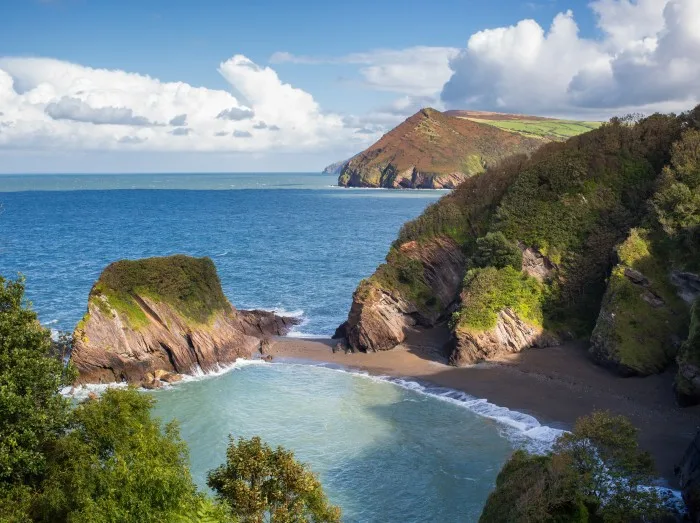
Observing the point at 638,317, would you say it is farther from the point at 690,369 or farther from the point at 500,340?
the point at 500,340

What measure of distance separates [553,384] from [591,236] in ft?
46.1

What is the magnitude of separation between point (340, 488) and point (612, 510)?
40.2ft

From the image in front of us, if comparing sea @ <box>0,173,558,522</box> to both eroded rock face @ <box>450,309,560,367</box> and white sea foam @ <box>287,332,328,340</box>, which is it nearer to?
white sea foam @ <box>287,332,328,340</box>

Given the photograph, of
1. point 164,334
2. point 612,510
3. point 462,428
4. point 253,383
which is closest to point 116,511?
point 612,510

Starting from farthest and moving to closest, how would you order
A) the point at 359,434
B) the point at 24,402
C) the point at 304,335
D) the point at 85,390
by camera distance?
the point at 304,335 < the point at 85,390 < the point at 359,434 < the point at 24,402

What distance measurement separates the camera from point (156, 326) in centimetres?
4438

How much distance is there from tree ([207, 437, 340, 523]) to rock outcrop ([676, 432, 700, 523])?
1368cm

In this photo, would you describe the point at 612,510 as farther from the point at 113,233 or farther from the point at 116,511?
the point at 113,233

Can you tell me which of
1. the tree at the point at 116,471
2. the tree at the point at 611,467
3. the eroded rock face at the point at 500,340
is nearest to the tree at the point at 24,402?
the tree at the point at 116,471

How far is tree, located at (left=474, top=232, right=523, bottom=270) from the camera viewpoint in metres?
46.6

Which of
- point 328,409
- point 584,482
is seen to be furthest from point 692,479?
point 328,409

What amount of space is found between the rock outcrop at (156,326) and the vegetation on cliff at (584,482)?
2762 cm

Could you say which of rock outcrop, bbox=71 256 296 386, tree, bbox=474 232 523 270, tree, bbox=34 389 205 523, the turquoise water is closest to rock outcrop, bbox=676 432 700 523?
the turquoise water

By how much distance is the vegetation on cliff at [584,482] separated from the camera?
2012 centimetres
